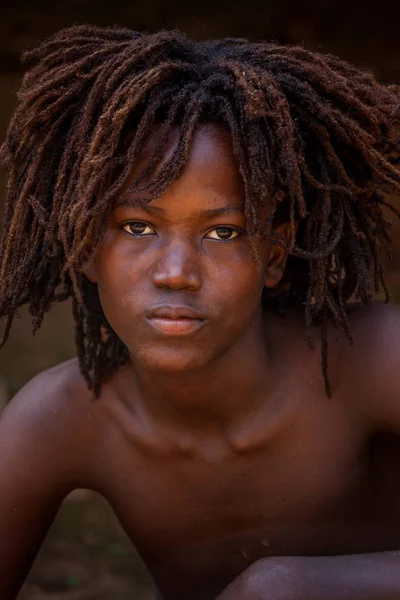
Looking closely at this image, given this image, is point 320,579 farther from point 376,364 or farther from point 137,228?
point 137,228

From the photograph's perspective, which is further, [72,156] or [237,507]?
[237,507]

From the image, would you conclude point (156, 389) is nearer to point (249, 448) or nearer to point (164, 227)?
point (249, 448)

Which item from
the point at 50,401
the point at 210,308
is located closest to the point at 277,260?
the point at 210,308

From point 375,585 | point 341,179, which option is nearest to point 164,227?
point 341,179

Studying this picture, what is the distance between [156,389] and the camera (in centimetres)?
230

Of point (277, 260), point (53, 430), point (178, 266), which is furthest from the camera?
point (53, 430)

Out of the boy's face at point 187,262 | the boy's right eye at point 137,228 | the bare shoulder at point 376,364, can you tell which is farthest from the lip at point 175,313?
the bare shoulder at point 376,364

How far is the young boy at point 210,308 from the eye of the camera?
6.73 ft

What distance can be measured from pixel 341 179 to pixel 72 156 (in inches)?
18.2

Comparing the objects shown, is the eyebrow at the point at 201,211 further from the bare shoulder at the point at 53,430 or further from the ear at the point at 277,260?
the bare shoulder at the point at 53,430

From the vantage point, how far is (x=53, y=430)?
95.4 inches

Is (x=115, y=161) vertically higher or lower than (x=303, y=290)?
higher

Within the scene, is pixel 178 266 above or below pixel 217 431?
above

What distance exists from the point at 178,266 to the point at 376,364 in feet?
1.55
